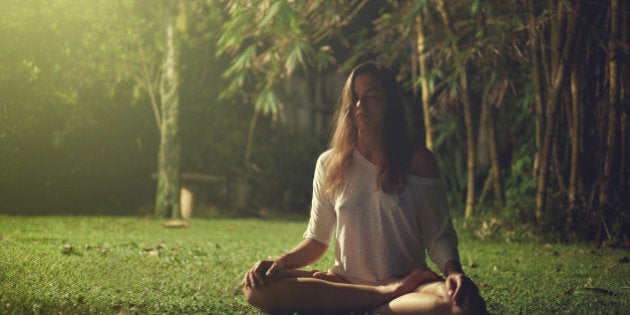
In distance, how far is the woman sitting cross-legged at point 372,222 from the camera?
307cm

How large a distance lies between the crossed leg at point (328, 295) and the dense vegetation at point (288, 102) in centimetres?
121

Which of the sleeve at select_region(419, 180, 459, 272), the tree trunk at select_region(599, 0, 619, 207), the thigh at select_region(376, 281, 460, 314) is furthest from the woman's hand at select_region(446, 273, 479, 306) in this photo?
the tree trunk at select_region(599, 0, 619, 207)

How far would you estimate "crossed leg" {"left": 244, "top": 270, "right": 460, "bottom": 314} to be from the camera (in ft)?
9.95

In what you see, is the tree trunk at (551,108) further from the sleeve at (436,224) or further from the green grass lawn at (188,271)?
the sleeve at (436,224)

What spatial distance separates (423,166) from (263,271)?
0.81m

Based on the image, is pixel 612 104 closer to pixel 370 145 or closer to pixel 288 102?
pixel 370 145

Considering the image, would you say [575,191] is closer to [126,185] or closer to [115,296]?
[115,296]

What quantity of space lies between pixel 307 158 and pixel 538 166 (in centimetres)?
503

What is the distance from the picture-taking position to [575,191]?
702 centimetres

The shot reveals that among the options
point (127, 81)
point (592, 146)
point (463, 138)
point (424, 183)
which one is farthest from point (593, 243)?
point (127, 81)

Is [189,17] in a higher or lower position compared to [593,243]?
higher

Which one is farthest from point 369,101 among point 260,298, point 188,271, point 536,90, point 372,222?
point 536,90

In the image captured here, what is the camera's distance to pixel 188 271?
491 cm

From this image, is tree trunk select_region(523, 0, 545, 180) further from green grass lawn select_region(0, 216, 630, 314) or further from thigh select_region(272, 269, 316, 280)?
thigh select_region(272, 269, 316, 280)
